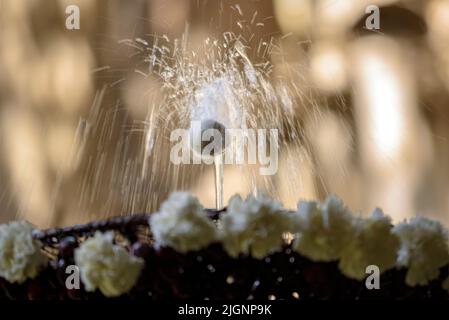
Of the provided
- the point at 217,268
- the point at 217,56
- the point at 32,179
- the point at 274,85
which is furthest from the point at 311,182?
the point at 217,268

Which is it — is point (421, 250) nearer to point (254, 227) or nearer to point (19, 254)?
point (254, 227)

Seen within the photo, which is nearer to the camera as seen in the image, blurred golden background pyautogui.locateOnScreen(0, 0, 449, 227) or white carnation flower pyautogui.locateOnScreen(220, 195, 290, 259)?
white carnation flower pyautogui.locateOnScreen(220, 195, 290, 259)

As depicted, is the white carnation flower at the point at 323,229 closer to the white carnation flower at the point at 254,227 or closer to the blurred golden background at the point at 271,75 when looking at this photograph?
the white carnation flower at the point at 254,227

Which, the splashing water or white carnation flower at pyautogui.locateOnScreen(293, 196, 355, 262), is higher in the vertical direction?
the splashing water

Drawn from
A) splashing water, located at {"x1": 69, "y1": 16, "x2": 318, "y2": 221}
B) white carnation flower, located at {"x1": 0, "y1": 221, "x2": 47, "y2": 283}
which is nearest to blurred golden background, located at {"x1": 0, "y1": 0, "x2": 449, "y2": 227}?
splashing water, located at {"x1": 69, "y1": 16, "x2": 318, "y2": 221}

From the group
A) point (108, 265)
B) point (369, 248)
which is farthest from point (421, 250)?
point (108, 265)

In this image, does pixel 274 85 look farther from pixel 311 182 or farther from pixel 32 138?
pixel 32 138

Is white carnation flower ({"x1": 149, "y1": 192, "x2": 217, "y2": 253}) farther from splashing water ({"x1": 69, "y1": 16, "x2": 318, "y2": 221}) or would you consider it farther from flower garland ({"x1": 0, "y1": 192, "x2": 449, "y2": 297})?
splashing water ({"x1": 69, "y1": 16, "x2": 318, "y2": 221})
